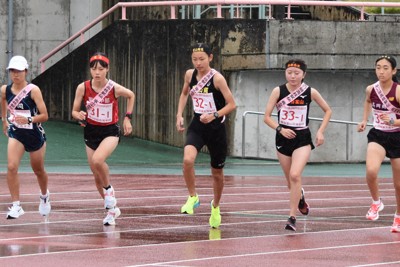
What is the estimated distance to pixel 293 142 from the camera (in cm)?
1502

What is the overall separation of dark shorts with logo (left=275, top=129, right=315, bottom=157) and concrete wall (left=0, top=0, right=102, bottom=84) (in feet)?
61.8

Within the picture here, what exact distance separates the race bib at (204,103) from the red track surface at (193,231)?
1.40 m

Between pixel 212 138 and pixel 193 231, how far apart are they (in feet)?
4.43

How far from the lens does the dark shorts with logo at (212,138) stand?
49.6 feet

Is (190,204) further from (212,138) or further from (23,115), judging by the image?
(23,115)

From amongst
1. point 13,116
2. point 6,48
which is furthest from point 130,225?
point 6,48

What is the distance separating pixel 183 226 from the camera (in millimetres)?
14922

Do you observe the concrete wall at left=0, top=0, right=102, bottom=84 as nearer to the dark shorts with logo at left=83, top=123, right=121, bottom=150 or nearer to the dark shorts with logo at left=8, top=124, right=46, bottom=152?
the dark shorts with logo at left=8, top=124, right=46, bottom=152

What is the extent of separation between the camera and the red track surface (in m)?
12.0

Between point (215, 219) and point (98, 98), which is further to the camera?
point (98, 98)

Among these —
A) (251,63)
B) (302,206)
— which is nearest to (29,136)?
(302,206)

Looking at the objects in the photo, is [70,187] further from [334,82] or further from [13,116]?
[334,82]

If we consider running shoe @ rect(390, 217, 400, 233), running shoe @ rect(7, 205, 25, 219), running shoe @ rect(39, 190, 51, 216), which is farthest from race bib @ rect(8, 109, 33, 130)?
running shoe @ rect(390, 217, 400, 233)

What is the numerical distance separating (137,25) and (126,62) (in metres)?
0.94
